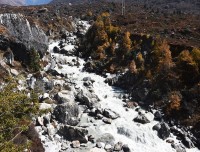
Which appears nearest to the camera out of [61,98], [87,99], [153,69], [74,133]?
[74,133]

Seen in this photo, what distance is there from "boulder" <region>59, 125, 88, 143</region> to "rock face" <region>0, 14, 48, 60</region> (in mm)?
23830

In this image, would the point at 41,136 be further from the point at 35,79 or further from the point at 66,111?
the point at 35,79

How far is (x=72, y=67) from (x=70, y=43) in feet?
58.0

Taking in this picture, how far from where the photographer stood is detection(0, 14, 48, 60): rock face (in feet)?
192

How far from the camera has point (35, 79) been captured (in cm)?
5109

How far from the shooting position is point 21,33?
60.3m

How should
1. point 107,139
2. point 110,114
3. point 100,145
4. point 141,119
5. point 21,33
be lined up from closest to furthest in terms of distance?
point 100,145, point 107,139, point 141,119, point 110,114, point 21,33

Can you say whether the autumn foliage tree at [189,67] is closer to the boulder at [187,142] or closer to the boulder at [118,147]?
the boulder at [187,142]

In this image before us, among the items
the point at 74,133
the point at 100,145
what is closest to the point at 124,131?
the point at 100,145

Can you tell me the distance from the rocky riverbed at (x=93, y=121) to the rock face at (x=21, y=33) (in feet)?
20.6

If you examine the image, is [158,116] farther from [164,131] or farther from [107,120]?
[107,120]

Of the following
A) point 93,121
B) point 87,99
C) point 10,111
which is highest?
point 10,111

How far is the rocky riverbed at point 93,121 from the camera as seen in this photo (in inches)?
1535

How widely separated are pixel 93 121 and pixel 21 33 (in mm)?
26830
